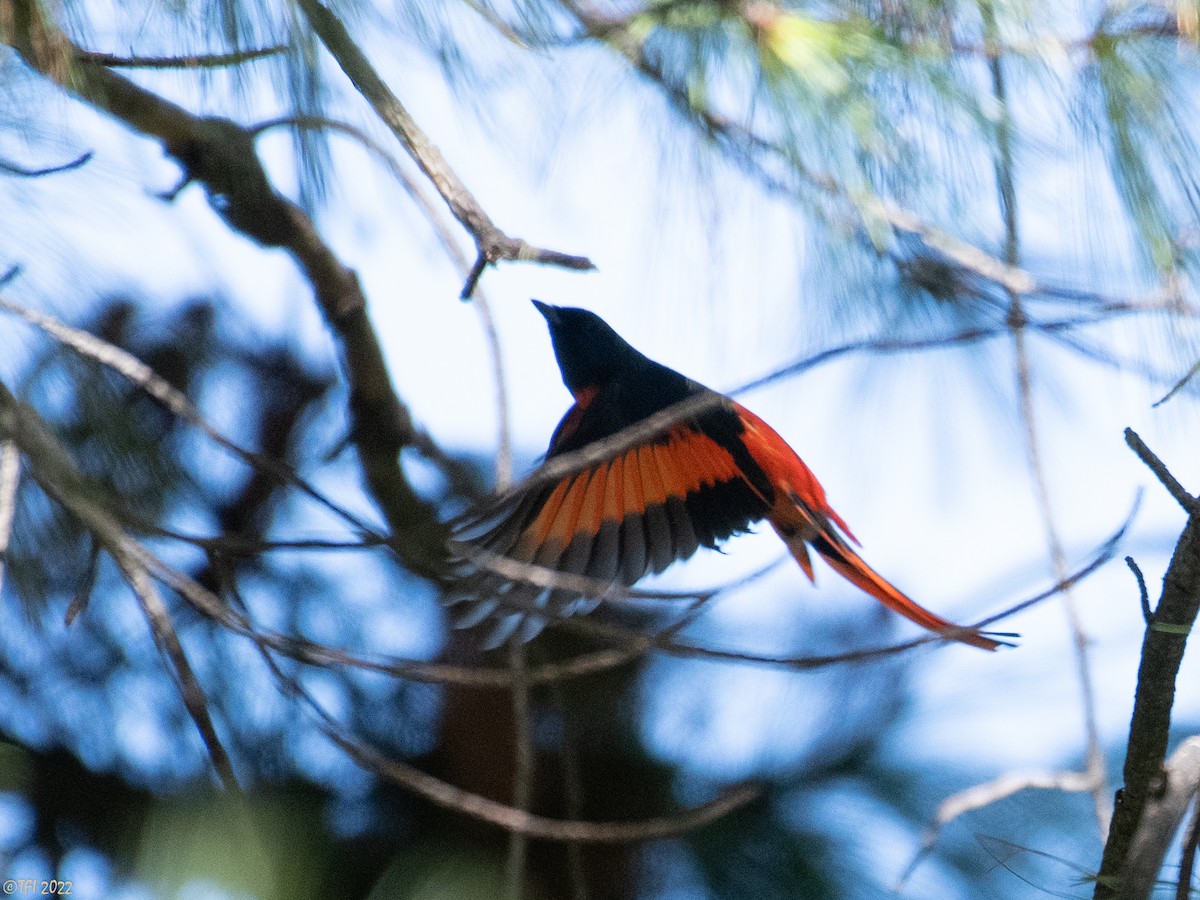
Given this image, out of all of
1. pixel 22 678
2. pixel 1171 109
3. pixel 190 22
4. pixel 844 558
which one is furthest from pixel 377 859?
pixel 1171 109

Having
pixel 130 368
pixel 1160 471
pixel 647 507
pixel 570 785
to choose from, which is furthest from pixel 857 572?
pixel 130 368

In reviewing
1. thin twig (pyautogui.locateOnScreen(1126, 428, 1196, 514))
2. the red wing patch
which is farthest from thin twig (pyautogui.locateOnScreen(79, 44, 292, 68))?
thin twig (pyautogui.locateOnScreen(1126, 428, 1196, 514))

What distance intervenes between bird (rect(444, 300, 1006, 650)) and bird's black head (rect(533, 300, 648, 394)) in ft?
0.04

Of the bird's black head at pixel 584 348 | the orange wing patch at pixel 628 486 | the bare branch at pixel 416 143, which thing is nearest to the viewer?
the bare branch at pixel 416 143

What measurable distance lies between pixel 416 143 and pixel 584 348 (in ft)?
1.81

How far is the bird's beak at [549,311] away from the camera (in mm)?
1234

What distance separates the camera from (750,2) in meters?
0.69

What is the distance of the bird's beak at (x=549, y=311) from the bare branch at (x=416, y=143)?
21.7 inches

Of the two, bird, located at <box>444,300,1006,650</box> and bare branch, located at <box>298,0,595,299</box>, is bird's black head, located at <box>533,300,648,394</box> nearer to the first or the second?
bird, located at <box>444,300,1006,650</box>

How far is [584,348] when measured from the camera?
3.93ft

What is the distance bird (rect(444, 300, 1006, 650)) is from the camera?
94 centimetres

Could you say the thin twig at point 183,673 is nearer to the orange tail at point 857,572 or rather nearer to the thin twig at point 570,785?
the thin twig at point 570,785

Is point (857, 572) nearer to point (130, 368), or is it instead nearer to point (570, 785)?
point (570, 785)

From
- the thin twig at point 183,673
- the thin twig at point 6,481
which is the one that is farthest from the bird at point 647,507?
the thin twig at point 6,481
